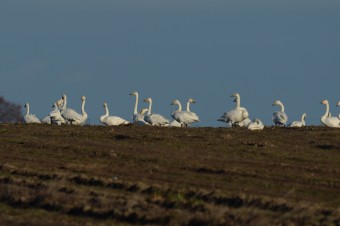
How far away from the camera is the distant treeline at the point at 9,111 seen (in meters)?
103

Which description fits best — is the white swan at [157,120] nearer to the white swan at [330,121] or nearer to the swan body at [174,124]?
the swan body at [174,124]

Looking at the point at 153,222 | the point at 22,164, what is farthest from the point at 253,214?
the point at 22,164

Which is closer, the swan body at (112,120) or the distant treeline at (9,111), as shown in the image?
the swan body at (112,120)

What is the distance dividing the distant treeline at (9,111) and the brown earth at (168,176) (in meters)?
60.5

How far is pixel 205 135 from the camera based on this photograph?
3944 centimetres

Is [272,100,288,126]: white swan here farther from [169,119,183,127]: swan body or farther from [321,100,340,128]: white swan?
[169,119,183,127]: swan body

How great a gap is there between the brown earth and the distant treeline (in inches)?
2382

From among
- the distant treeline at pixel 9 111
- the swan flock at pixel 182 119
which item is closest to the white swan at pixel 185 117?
the swan flock at pixel 182 119

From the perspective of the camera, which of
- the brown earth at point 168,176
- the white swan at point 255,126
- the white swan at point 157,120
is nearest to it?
the brown earth at point 168,176

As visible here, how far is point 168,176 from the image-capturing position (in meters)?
29.2

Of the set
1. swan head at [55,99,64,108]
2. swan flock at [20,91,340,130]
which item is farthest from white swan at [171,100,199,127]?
swan head at [55,99,64,108]

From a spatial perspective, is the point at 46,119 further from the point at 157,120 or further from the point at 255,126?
the point at 255,126

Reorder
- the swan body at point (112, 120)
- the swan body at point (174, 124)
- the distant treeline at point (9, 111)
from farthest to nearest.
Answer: the distant treeline at point (9, 111), the swan body at point (174, 124), the swan body at point (112, 120)

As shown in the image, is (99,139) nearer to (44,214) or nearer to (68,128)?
(68,128)
